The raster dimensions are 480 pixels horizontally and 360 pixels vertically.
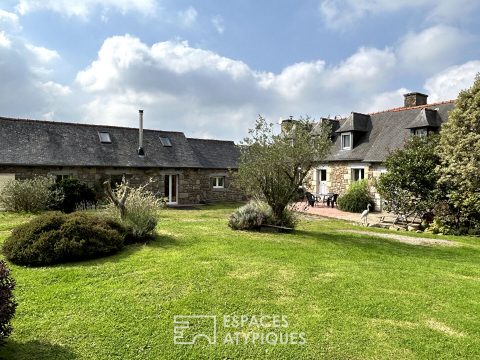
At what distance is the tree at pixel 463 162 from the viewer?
13.5 metres

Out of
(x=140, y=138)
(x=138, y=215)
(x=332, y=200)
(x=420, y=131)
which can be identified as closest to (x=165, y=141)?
(x=140, y=138)

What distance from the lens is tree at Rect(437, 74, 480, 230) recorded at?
1355 cm

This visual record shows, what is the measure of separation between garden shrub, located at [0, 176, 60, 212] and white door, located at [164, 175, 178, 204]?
26.2ft

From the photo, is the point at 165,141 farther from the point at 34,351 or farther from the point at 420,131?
the point at 34,351

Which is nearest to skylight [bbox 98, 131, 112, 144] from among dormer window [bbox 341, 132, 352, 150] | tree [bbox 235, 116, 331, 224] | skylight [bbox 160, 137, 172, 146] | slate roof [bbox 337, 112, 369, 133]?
skylight [bbox 160, 137, 172, 146]

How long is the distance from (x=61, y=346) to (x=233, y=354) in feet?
6.81

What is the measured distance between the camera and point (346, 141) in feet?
79.5

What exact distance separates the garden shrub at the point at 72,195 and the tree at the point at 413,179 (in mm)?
14635

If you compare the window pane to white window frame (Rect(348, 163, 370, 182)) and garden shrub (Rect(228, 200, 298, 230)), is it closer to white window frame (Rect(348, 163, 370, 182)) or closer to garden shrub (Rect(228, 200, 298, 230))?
white window frame (Rect(348, 163, 370, 182))

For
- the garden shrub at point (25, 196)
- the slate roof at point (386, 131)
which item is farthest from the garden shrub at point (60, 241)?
the slate roof at point (386, 131)

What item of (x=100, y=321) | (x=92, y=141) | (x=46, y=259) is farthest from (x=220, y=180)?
(x=100, y=321)

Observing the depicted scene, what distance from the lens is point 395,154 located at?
17.0 metres

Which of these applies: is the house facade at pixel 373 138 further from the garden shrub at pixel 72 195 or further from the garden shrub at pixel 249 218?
the garden shrub at pixel 72 195

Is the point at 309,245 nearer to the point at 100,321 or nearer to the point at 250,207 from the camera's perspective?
the point at 250,207
